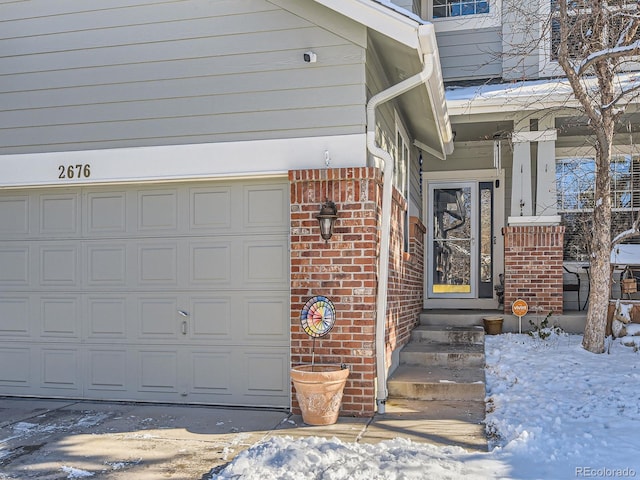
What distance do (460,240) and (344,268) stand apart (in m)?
4.64

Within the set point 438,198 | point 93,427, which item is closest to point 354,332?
point 93,427

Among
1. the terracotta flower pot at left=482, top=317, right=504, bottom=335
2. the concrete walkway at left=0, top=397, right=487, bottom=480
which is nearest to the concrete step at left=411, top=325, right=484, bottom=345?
the terracotta flower pot at left=482, top=317, right=504, bottom=335

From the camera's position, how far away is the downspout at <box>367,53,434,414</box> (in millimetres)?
5297

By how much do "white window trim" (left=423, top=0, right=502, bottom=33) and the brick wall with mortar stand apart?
16.8 feet

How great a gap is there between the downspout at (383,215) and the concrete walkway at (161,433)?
361 millimetres

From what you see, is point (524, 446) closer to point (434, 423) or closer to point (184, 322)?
point (434, 423)

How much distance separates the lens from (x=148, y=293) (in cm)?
597

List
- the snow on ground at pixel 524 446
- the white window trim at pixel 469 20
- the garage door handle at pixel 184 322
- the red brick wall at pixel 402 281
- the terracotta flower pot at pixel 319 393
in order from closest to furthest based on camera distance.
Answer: the snow on ground at pixel 524 446 < the terracotta flower pot at pixel 319 393 < the garage door handle at pixel 184 322 < the red brick wall at pixel 402 281 < the white window trim at pixel 469 20

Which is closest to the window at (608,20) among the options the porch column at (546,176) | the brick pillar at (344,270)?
the porch column at (546,176)

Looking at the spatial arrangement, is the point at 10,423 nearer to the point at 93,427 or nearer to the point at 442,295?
the point at 93,427

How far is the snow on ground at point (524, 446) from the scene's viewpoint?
3764mm

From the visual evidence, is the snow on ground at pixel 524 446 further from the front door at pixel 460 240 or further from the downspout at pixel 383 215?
the front door at pixel 460 240

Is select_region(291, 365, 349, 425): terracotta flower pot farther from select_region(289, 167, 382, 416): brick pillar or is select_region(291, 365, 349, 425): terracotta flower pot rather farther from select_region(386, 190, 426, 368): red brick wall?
select_region(386, 190, 426, 368): red brick wall

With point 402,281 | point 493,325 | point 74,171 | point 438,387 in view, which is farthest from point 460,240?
point 74,171
